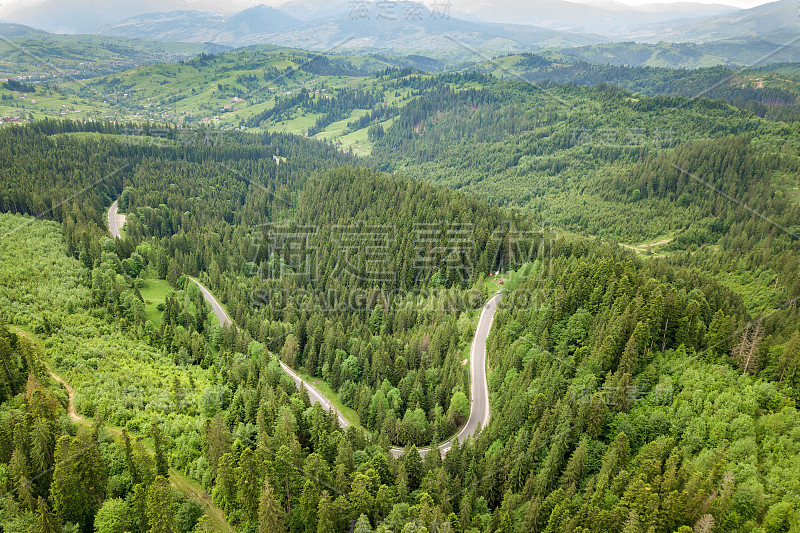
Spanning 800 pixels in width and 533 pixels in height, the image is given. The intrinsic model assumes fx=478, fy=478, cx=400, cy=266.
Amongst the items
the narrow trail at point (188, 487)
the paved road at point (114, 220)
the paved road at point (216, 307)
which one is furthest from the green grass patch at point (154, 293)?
the narrow trail at point (188, 487)

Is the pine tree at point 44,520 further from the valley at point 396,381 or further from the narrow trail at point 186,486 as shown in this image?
the narrow trail at point 186,486

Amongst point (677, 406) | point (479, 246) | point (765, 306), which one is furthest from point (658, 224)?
point (677, 406)

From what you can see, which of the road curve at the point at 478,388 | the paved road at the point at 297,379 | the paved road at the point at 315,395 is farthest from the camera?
the paved road at the point at 297,379

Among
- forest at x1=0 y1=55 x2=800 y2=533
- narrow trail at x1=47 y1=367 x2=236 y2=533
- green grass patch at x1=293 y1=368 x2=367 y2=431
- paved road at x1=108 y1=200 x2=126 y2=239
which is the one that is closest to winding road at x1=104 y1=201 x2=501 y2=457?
green grass patch at x1=293 y1=368 x2=367 y2=431

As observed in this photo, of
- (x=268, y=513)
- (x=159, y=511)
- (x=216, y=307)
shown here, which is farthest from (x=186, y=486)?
(x=216, y=307)

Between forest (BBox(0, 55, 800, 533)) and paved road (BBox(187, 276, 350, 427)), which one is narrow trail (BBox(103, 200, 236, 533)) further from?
paved road (BBox(187, 276, 350, 427))

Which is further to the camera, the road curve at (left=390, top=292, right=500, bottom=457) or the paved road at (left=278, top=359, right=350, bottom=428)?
the paved road at (left=278, top=359, right=350, bottom=428)
